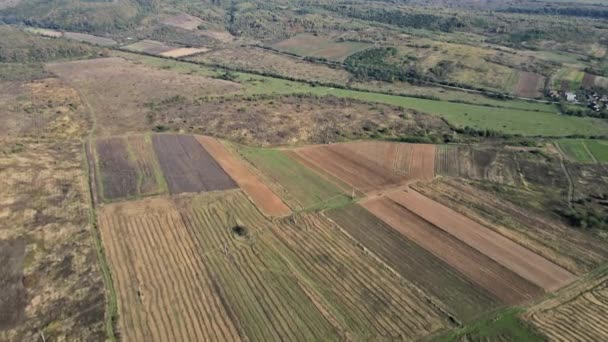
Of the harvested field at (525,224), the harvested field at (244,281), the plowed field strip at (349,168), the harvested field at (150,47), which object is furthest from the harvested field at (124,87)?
the harvested field at (525,224)

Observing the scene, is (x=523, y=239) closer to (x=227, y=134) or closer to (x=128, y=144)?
(x=227, y=134)

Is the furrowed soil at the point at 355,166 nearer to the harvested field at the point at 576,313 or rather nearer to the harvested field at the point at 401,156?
the harvested field at the point at 401,156

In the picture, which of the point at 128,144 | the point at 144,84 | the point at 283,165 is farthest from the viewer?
the point at 144,84

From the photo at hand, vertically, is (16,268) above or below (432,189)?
below

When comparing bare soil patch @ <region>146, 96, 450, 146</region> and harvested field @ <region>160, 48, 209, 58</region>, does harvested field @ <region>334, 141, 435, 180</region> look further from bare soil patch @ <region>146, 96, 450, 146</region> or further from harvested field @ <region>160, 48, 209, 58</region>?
harvested field @ <region>160, 48, 209, 58</region>

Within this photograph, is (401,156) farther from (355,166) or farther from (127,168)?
(127,168)

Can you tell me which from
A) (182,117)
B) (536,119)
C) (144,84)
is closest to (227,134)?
(182,117)
